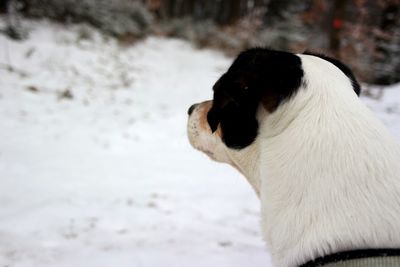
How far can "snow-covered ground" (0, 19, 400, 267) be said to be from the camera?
3.12 meters

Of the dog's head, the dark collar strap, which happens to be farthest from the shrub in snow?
the dark collar strap

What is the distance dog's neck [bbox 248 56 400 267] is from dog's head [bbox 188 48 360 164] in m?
0.06

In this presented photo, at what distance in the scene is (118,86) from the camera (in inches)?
372

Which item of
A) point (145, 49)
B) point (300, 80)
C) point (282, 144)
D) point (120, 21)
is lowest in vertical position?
point (145, 49)

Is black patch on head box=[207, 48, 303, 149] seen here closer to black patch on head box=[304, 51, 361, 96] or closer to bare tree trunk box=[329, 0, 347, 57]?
black patch on head box=[304, 51, 361, 96]

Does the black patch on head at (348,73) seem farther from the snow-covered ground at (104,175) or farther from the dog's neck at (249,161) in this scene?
the snow-covered ground at (104,175)

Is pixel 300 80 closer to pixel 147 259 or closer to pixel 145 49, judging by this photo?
pixel 147 259

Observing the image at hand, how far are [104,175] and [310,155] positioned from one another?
3.96 meters

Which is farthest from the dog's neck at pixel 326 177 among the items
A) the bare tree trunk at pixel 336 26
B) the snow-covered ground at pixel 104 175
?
the bare tree trunk at pixel 336 26

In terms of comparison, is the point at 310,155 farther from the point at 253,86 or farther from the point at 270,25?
the point at 270,25

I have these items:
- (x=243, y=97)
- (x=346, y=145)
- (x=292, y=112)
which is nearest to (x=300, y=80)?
(x=292, y=112)

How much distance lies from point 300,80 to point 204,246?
2.07m

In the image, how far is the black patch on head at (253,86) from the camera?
1.64 m

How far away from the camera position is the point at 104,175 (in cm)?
500
